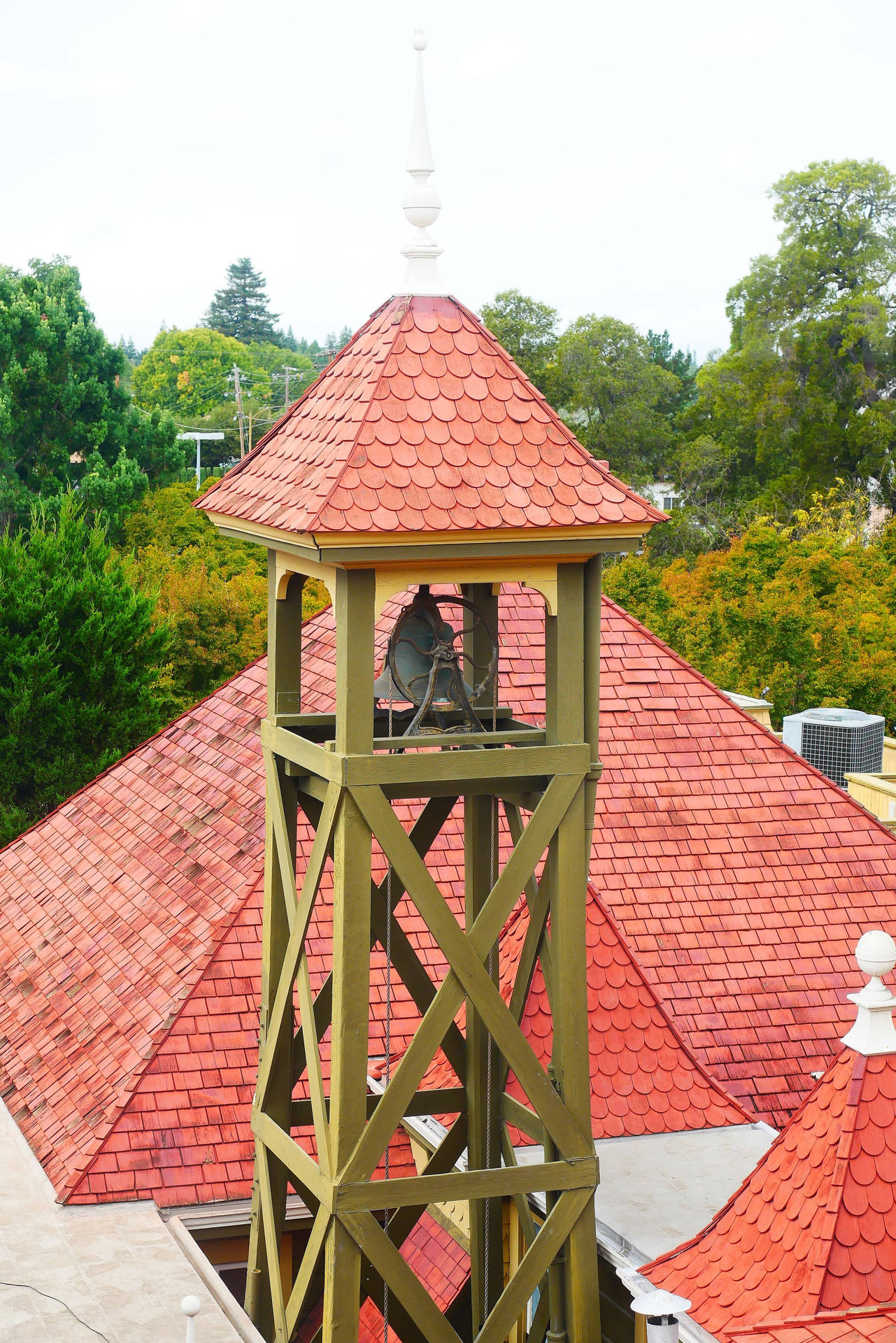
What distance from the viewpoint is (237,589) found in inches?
1496

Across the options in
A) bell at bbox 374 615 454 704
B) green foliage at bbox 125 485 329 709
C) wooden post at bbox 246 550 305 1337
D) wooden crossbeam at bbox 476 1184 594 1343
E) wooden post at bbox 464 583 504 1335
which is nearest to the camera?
wooden crossbeam at bbox 476 1184 594 1343

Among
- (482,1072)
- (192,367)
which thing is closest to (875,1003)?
(482,1072)

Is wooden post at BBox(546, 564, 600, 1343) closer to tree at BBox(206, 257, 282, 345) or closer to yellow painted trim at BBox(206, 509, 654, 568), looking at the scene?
yellow painted trim at BBox(206, 509, 654, 568)

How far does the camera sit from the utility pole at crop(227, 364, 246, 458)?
3044 inches

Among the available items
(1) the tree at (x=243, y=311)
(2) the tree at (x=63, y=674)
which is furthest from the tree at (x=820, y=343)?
(1) the tree at (x=243, y=311)

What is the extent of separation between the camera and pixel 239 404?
77.8 m

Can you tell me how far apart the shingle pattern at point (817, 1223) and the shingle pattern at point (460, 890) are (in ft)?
15.7

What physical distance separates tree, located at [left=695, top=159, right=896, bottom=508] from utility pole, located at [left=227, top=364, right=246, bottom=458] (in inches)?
800

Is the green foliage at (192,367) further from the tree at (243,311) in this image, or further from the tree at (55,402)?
the tree at (55,402)

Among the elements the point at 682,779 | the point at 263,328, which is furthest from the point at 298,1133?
the point at 263,328

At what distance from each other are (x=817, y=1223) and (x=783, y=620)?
3105cm

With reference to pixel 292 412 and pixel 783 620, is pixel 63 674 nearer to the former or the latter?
pixel 783 620

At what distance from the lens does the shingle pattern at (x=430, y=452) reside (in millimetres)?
8211

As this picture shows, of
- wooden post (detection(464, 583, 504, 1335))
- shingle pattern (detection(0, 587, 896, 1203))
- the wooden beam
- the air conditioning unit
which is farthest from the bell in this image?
the air conditioning unit
